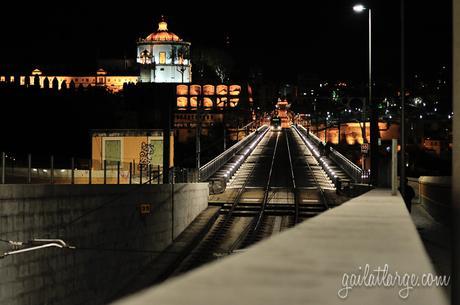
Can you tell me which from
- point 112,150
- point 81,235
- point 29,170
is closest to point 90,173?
point 81,235

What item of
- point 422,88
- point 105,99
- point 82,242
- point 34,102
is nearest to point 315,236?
point 82,242

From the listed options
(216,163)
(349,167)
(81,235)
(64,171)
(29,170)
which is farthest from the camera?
(216,163)

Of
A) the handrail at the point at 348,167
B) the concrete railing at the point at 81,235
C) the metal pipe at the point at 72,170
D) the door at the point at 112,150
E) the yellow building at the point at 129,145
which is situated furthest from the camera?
the door at the point at 112,150

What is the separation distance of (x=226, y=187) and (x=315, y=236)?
49505 mm

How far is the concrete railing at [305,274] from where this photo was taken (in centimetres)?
373

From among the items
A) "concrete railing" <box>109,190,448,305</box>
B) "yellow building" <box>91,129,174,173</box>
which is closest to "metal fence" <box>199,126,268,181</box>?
"yellow building" <box>91,129,174,173</box>

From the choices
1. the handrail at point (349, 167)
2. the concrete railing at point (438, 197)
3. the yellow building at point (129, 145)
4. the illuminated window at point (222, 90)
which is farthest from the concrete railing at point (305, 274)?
the illuminated window at point (222, 90)

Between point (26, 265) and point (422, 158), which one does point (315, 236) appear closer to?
point (26, 265)

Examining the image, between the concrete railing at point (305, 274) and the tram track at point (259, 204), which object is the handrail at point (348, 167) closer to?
the tram track at point (259, 204)

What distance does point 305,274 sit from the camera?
4434 mm

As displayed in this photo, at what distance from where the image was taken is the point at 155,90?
6486 inches

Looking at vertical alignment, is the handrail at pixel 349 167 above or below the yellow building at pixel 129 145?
below

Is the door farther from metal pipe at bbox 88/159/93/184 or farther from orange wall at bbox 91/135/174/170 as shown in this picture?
metal pipe at bbox 88/159/93/184

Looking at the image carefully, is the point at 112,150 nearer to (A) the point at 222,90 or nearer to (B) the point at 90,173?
(B) the point at 90,173
